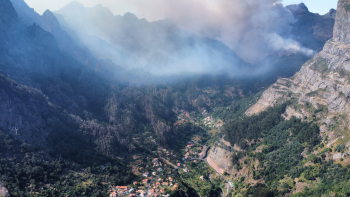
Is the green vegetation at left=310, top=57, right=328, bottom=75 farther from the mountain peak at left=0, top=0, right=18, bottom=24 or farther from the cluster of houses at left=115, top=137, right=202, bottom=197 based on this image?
the mountain peak at left=0, top=0, right=18, bottom=24

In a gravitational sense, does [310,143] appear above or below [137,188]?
above

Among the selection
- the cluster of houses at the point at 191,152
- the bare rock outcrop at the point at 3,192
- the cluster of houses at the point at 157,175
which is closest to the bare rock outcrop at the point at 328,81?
the cluster of houses at the point at 191,152

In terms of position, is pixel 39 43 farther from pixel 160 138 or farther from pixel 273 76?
pixel 273 76

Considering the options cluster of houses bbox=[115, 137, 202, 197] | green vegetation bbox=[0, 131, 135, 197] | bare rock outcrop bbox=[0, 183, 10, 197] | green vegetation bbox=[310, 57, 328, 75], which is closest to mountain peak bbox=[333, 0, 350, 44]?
green vegetation bbox=[310, 57, 328, 75]

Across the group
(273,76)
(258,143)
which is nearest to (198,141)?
(258,143)

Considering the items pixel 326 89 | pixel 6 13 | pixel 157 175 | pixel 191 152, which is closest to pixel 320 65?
pixel 326 89

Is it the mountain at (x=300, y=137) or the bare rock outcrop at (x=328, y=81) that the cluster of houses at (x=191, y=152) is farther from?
the bare rock outcrop at (x=328, y=81)

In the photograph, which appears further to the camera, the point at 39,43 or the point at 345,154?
the point at 39,43
